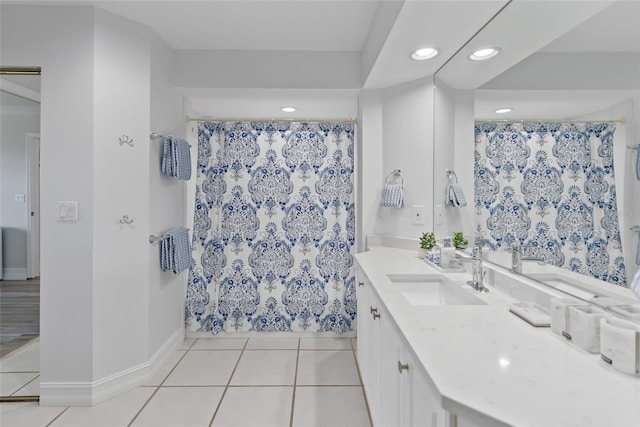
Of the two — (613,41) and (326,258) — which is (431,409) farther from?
(326,258)

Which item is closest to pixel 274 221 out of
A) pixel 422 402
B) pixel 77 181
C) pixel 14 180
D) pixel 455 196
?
pixel 77 181

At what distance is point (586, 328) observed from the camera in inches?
38.0

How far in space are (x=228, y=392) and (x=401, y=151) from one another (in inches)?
86.9

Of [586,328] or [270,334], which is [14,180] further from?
Result: [586,328]

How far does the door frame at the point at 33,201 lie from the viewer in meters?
3.62

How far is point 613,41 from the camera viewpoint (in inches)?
42.5

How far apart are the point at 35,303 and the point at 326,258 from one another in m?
3.35

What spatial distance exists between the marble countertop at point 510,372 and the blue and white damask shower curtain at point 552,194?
0.34 metres

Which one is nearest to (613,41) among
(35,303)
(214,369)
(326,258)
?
(326,258)

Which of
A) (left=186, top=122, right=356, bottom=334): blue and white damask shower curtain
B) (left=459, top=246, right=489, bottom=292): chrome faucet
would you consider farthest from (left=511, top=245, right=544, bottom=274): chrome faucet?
(left=186, top=122, right=356, bottom=334): blue and white damask shower curtain

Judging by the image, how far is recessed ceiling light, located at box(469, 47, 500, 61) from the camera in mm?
1774

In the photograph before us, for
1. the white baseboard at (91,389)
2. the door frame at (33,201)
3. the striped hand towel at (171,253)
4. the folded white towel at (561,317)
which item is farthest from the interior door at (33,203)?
the folded white towel at (561,317)

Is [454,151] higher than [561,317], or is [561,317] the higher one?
[454,151]

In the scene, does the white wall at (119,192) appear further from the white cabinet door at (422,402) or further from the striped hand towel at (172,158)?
the white cabinet door at (422,402)
